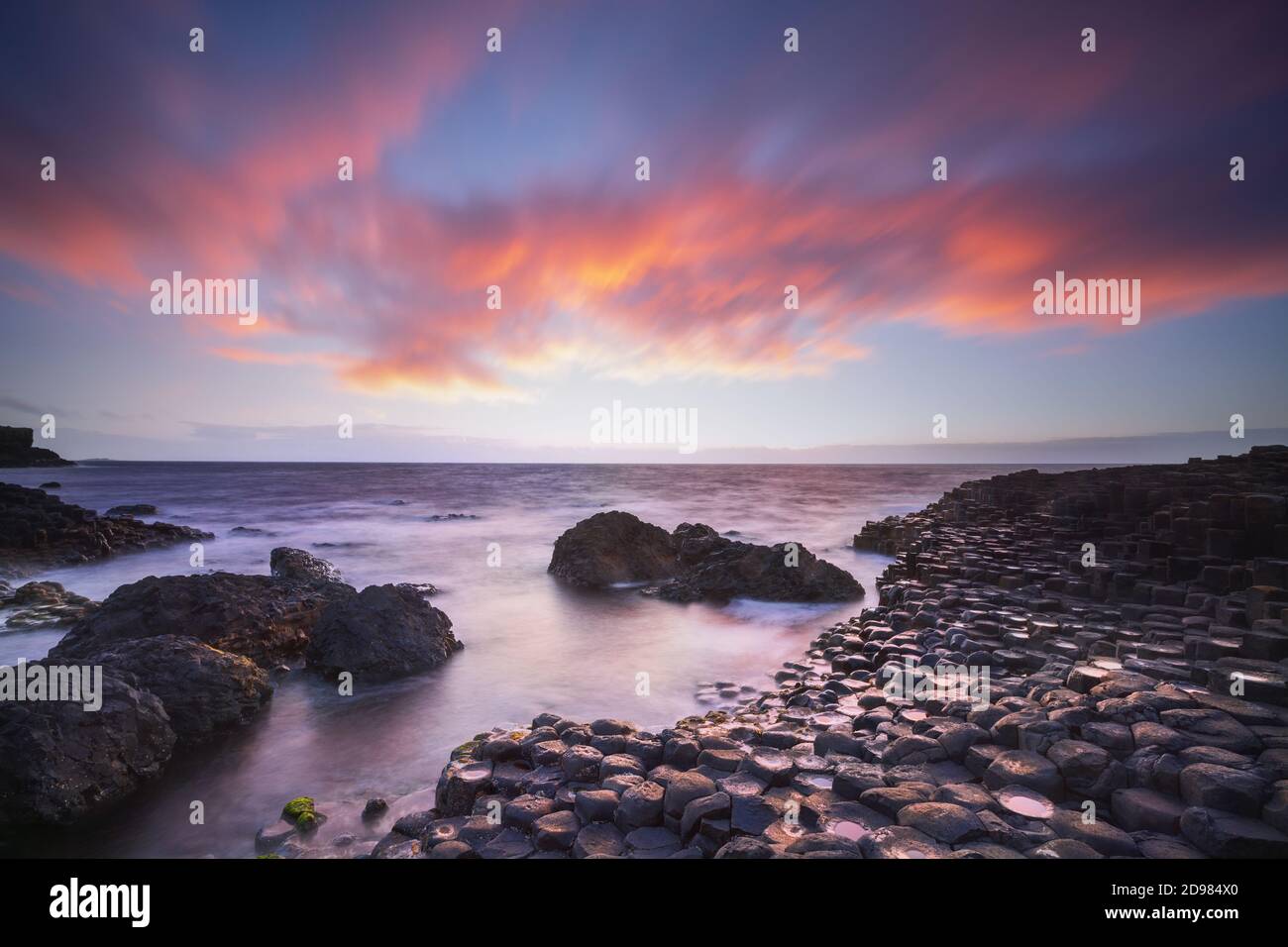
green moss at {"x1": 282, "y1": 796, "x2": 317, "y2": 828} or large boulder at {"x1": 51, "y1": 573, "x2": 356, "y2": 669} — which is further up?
large boulder at {"x1": 51, "y1": 573, "x2": 356, "y2": 669}

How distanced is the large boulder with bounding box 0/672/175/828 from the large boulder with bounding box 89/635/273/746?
530 mm

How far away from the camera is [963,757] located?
4348 mm

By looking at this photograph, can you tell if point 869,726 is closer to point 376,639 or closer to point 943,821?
point 943,821

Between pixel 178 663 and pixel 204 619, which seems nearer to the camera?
pixel 178 663

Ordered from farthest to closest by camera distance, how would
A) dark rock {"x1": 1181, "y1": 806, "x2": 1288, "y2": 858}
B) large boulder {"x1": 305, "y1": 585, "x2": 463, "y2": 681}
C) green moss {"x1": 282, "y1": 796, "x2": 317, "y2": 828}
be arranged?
1. large boulder {"x1": 305, "y1": 585, "x2": 463, "y2": 681}
2. green moss {"x1": 282, "y1": 796, "x2": 317, "y2": 828}
3. dark rock {"x1": 1181, "y1": 806, "x2": 1288, "y2": 858}

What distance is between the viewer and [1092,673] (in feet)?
16.9

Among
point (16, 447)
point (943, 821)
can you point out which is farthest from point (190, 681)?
point (16, 447)

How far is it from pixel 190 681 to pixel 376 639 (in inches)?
95.1

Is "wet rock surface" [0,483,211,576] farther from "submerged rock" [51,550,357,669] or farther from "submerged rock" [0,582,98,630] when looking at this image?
"submerged rock" [51,550,357,669]

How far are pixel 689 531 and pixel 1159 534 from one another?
1088 centimetres

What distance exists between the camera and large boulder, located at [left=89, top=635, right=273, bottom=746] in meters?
6.53

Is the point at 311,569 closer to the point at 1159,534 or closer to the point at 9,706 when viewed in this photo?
the point at 9,706

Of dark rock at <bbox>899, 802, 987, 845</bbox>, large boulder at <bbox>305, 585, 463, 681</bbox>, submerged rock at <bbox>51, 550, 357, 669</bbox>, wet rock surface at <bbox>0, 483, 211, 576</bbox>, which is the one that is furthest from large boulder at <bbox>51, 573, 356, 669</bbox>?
wet rock surface at <bbox>0, 483, 211, 576</bbox>
